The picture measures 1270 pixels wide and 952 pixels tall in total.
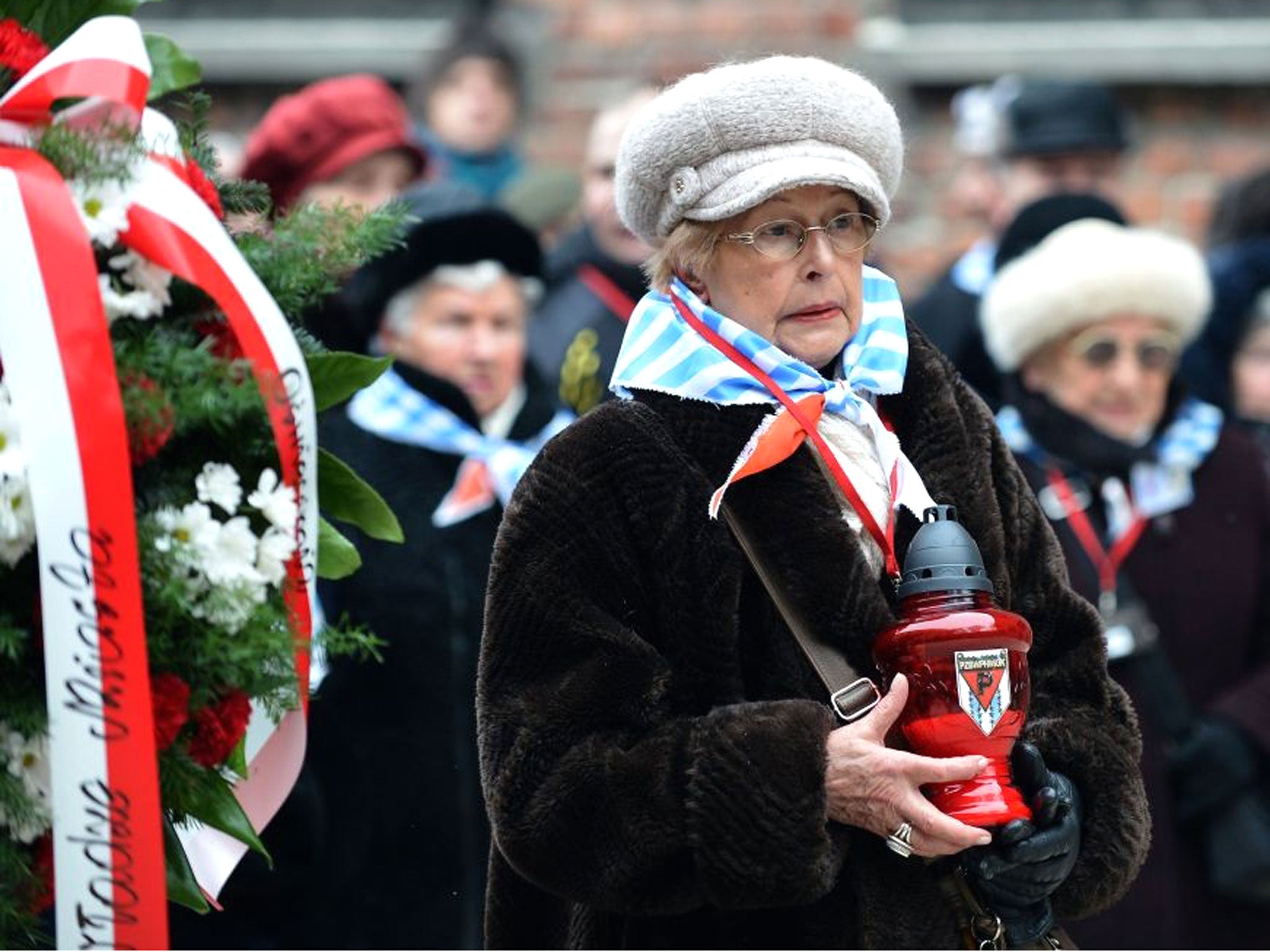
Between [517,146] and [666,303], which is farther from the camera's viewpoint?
[517,146]

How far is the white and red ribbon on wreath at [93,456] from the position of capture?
3.05 m

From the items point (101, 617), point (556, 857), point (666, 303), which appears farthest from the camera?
point (666, 303)

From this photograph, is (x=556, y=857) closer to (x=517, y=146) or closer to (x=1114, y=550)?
(x=1114, y=550)

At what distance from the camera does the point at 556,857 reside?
342 cm

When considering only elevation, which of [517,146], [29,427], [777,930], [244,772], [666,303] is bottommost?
[777,930]

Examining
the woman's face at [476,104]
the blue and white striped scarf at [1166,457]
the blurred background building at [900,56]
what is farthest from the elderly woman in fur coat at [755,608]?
the blurred background building at [900,56]

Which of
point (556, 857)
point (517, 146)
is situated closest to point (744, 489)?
point (556, 857)

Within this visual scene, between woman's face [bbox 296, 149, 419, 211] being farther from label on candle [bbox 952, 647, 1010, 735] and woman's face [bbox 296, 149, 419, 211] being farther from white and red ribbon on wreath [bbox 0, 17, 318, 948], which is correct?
label on candle [bbox 952, 647, 1010, 735]

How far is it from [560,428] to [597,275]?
184 cm

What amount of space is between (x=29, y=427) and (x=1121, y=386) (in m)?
3.51

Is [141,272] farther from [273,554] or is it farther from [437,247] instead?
[437,247]

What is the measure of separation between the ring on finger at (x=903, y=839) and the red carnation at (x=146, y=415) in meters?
1.01

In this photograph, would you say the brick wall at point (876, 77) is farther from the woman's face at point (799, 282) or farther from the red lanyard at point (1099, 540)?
the woman's face at point (799, 282)

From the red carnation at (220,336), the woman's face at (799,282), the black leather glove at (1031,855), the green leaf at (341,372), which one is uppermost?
the woman's face at (799,282)
